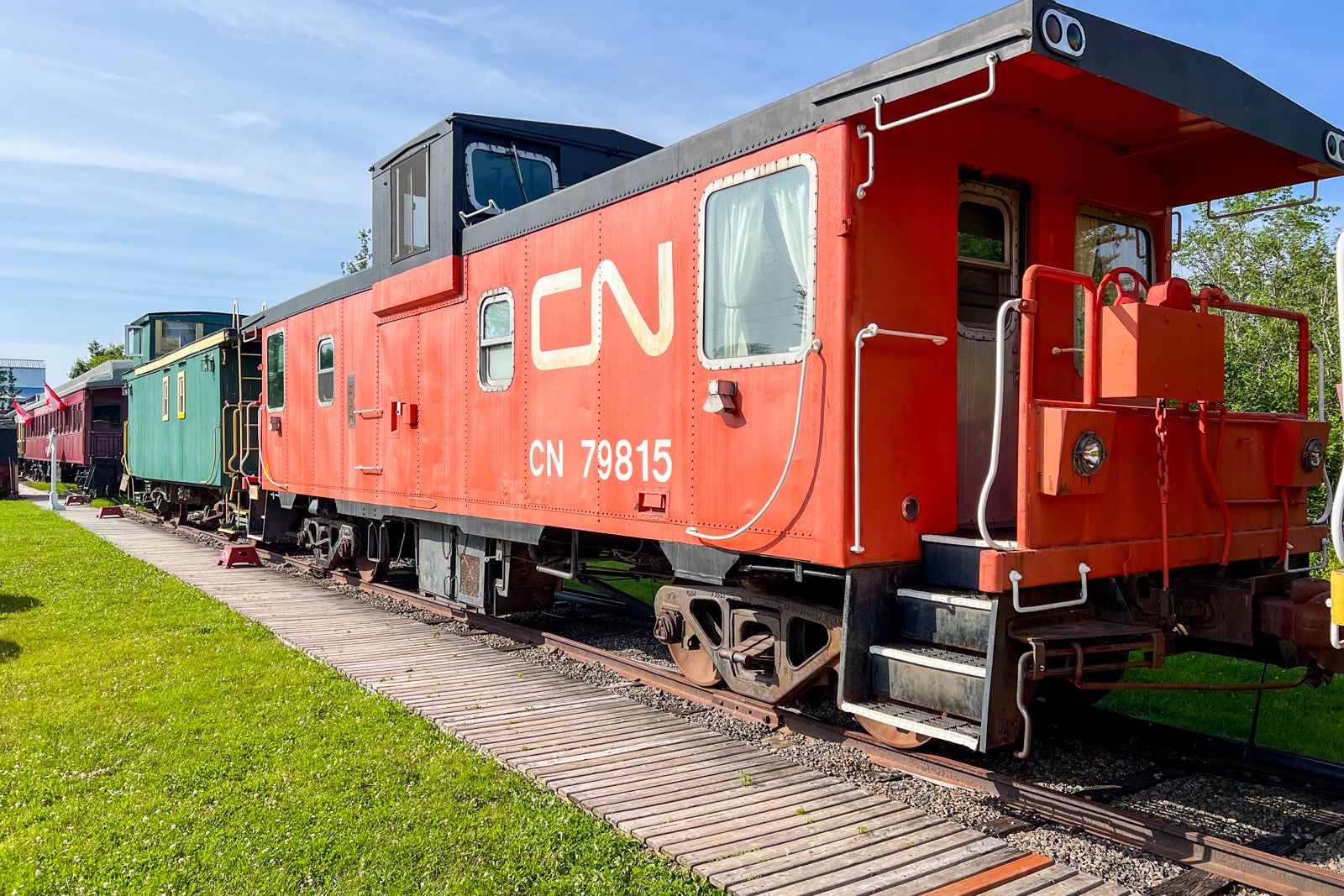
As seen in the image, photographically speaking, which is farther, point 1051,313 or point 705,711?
point 705,711

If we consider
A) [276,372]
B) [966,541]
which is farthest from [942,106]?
[276,372]

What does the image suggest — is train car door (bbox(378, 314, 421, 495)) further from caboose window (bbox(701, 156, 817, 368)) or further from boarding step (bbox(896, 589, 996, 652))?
boarding step (bbox(896, 589, 996, 652))

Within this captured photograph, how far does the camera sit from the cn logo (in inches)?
215

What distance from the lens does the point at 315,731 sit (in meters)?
5.23

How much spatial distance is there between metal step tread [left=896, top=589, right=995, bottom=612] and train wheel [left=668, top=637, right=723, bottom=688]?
1.70 m

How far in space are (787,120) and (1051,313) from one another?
1763 mm

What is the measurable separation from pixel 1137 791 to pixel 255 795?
411 cm

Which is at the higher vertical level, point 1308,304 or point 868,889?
point 1308,304

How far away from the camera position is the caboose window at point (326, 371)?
33.0ft

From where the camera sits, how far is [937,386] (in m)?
4.68

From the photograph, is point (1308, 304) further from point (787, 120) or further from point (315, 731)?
point (315, 731)

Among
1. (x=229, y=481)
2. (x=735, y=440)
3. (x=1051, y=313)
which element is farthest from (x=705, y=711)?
(x=229, y=481)

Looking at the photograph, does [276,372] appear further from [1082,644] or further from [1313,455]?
[1313,455]

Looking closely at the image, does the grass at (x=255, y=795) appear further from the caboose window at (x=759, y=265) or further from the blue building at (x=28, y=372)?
the blue building at (x=28, y=372)
